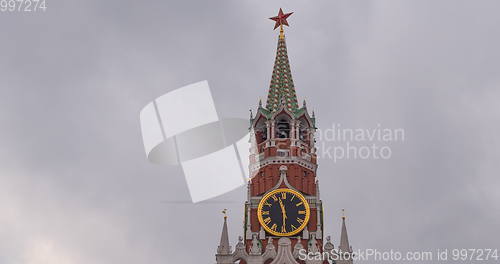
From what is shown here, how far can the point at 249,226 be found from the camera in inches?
4080

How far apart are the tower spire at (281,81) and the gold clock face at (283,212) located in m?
11.1

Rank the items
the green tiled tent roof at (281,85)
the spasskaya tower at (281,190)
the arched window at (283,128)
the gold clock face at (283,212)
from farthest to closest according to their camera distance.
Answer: the green tiled tent roof at (281,85) < the arched window at (283,128) < the gold clock face at (283,212) < the spasskaya tower at (281,190)

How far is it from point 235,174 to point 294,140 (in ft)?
22.8

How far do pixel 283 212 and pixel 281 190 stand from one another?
231 centimetres

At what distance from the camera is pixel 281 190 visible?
344ft

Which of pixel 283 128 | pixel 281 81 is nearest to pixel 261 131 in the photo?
pixel 283 128

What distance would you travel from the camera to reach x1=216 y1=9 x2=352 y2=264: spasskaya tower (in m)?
101

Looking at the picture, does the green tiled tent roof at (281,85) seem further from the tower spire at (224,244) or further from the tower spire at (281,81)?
the tower spire at (224,244)

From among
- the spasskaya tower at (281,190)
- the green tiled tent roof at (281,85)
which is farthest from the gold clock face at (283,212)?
the green tiled tent roof at (281,85)

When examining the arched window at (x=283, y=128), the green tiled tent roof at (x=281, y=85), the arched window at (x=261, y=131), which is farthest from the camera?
the green tiled tent roof at (x=281, y=85)

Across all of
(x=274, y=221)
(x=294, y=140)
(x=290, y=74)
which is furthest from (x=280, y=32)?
(x=274, y=221)

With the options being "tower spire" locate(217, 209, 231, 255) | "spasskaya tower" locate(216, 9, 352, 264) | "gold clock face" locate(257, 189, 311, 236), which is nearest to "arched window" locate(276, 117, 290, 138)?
"spasskaya tower" locate(216, 9, 352, 264)

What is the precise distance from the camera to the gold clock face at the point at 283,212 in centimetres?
10269

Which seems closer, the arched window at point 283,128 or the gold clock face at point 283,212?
the gold clock face at point 283,212
